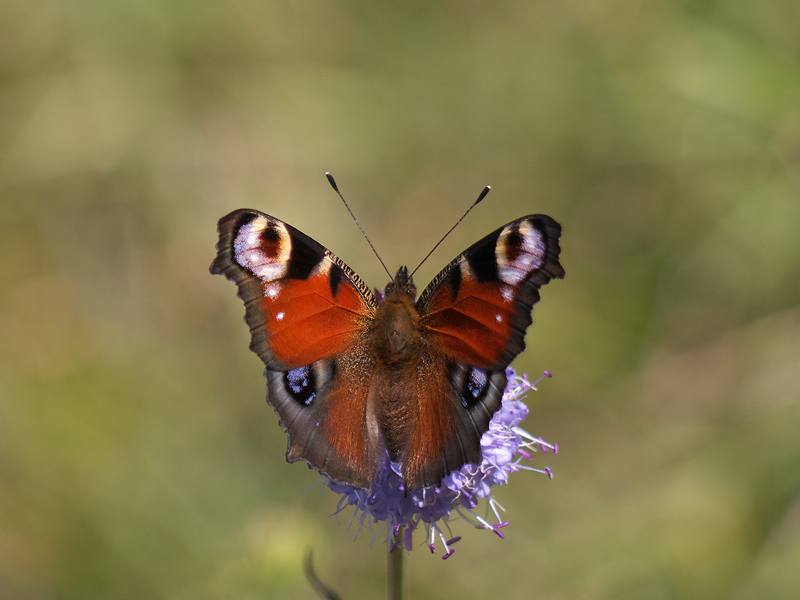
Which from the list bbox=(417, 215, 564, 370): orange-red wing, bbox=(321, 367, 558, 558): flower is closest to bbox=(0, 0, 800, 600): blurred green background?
bbox=(321, 367, 558, 558): flower

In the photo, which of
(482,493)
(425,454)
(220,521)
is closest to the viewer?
(425,454)

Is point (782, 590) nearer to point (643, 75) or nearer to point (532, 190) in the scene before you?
point (532, 190)

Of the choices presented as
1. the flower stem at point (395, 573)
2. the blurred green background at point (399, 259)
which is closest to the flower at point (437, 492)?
the flower stem at point (395, 573)

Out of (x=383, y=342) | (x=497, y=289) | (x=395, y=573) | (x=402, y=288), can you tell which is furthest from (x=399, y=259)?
(x=395, y=573)

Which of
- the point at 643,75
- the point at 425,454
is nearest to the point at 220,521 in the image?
the point at 425,454

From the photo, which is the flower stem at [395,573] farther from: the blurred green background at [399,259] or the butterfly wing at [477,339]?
the blurred green background at [399,259]

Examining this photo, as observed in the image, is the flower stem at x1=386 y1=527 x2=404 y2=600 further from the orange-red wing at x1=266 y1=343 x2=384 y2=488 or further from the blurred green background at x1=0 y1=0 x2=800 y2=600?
the blurred green background at x1=0 y1=0 x2=800 y2=600
